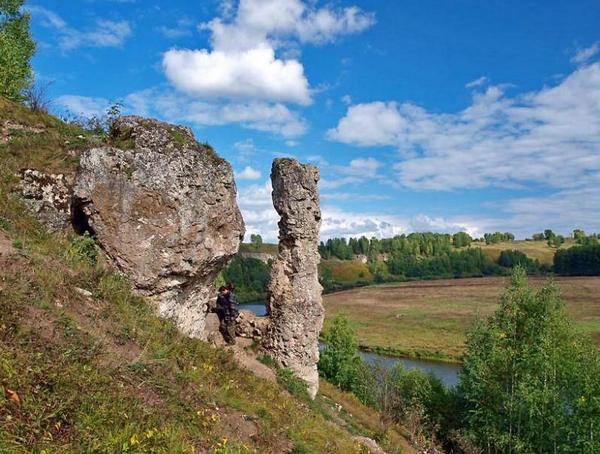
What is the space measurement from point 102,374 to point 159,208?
19.1 feet

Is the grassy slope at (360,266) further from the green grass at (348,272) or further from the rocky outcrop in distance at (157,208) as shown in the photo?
the rocky outcrop in distance at (157,208)

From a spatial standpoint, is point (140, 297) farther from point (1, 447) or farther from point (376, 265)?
point (376, 265)

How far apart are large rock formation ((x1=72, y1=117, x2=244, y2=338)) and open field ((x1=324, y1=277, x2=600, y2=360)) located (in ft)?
128

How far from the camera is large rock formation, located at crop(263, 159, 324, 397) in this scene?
18297 mm

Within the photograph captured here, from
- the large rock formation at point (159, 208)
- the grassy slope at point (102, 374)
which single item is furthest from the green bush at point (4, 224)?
the large rock formation at point (159, 208)

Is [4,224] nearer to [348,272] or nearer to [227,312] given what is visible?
[227,312]

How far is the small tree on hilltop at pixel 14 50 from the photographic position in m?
19.5

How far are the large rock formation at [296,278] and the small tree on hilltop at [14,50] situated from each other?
11.1 metres

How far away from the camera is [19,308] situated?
7.08 m

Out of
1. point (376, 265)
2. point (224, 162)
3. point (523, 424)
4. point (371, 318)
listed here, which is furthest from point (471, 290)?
point (224, 162)

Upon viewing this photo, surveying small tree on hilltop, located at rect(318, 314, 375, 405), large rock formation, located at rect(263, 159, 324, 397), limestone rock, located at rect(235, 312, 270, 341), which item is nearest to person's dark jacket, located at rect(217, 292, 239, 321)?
limestone rock, located at rect(235, 312, 270, 341)

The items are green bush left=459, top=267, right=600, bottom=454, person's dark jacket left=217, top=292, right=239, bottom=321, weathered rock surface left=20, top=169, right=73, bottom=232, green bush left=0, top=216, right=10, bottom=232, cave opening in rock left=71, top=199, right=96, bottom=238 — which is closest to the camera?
green bush left=0, top=216, right=10, bottom=232

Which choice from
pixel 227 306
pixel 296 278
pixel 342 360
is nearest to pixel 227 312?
pixel 227 306

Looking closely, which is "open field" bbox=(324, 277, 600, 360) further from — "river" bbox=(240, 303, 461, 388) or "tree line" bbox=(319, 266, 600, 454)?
"tree line" bbox=(319, 266, 600, 454)
